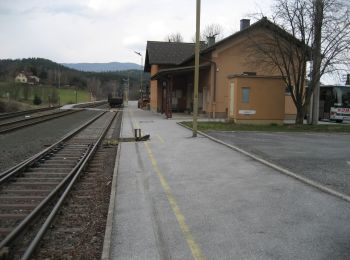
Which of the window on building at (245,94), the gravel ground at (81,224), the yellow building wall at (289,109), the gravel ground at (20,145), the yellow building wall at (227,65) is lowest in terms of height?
the gravel ground at (81,224)

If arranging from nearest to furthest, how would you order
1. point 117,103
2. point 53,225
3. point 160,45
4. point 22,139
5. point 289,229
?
point 289,229
point 53,225
point 22,139
point 160,45
point 117,103

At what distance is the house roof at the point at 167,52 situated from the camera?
47822 mm

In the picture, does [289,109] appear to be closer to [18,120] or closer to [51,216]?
[18,120]

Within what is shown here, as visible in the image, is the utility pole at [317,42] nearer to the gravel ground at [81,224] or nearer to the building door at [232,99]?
the building door at [232,99]

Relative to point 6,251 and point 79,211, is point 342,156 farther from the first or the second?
point 6,251

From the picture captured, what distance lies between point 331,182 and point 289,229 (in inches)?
140

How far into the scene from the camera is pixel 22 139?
19500 millimetres

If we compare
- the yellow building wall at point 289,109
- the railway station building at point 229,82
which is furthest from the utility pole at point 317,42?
the yellow building wall at point 289,109

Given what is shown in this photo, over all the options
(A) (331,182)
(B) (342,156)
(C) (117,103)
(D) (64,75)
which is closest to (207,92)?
(B) (342,156)

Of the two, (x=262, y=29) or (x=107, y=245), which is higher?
(x=262, y=29)

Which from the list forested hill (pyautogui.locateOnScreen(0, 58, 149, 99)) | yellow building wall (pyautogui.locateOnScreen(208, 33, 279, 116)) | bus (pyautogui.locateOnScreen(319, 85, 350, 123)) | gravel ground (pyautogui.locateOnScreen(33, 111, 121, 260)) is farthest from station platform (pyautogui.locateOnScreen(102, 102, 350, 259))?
forested hill (pyautogui.locateOnScreen(0, 58, 149, 99))

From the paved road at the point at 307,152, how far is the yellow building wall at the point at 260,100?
5.81 m

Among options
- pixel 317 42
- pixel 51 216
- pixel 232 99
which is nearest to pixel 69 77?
pixel 232 99

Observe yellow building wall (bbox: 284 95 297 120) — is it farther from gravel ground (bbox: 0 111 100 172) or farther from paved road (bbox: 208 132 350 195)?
gravel ground (bbox: 0 111 100 172)
